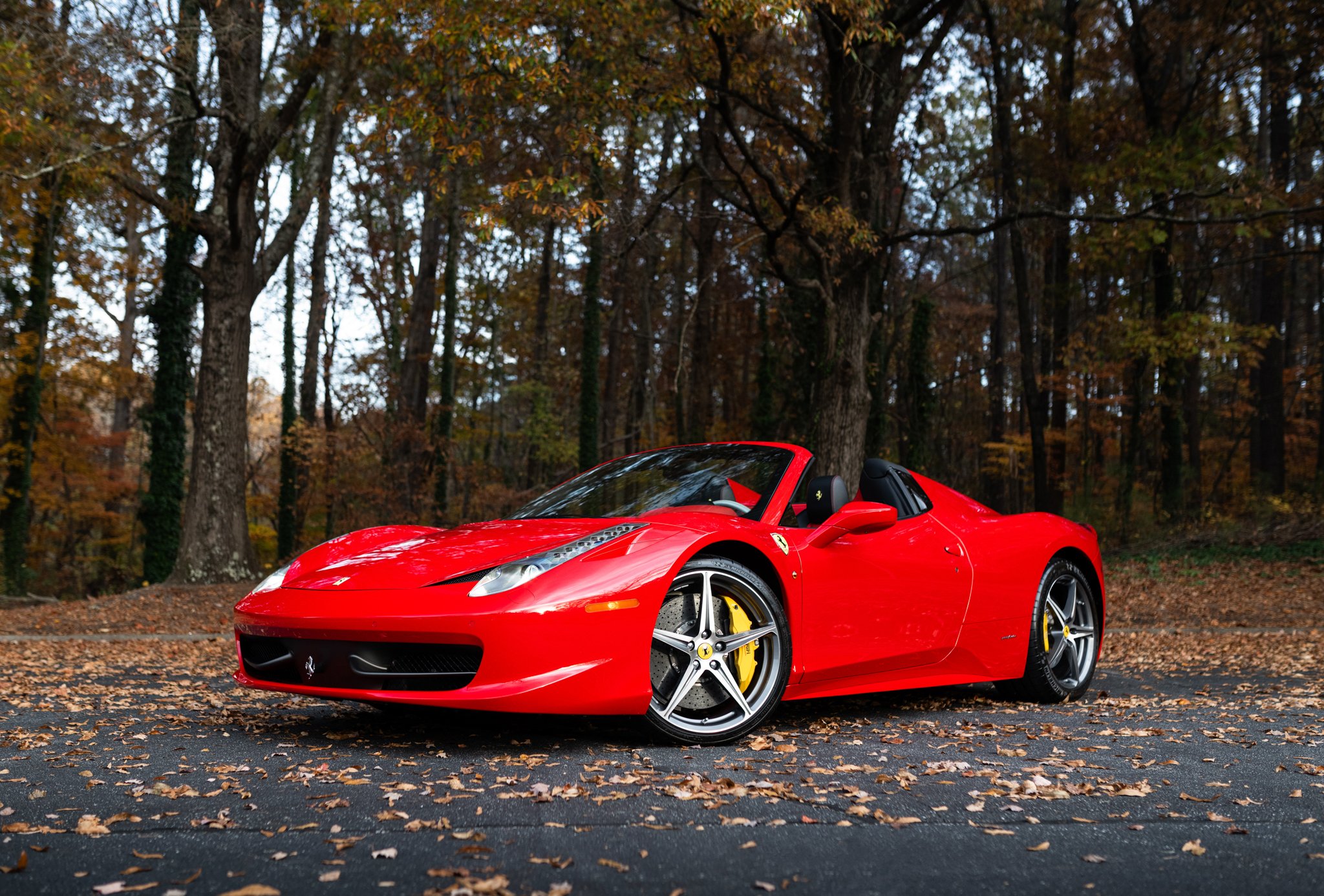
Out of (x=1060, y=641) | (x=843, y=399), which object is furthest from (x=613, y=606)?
(x=843, y=399)

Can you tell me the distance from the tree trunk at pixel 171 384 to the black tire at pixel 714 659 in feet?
59.4

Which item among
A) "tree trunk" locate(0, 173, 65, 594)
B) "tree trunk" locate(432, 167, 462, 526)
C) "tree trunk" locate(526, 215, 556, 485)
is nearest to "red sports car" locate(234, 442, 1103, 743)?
"tree trunk" locate(432, 167, 462, 526)

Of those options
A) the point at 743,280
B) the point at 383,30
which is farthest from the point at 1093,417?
the point at 383,30

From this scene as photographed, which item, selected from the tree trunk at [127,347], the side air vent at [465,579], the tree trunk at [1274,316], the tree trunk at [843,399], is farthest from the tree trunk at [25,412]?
the tree trunk at [1274,316]

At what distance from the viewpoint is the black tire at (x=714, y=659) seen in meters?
4.21

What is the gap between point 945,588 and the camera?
5.38 meters

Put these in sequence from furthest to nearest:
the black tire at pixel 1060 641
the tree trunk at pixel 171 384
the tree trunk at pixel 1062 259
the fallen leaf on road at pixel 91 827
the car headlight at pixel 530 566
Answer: the tree trunk at pixel 1062 259, the tree trunk at pixel 171 384, the black tire at pixel 1060 641, the car headlight at pixel 530 566, the fallen leaf on road at pixel 91 827

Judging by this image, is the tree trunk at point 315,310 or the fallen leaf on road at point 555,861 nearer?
the fallen leaf on road at point 555,861

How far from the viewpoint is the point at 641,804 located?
10.6ft

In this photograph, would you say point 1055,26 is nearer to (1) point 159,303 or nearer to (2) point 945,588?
(1) point 159,303

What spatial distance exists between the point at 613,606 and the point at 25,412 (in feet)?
72.7

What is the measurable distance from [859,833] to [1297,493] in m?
18.6

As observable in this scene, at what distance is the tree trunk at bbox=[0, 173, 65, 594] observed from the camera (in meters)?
21.7

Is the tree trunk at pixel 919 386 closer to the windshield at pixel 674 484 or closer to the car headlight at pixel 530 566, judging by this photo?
the windshield at pixel 674 484
